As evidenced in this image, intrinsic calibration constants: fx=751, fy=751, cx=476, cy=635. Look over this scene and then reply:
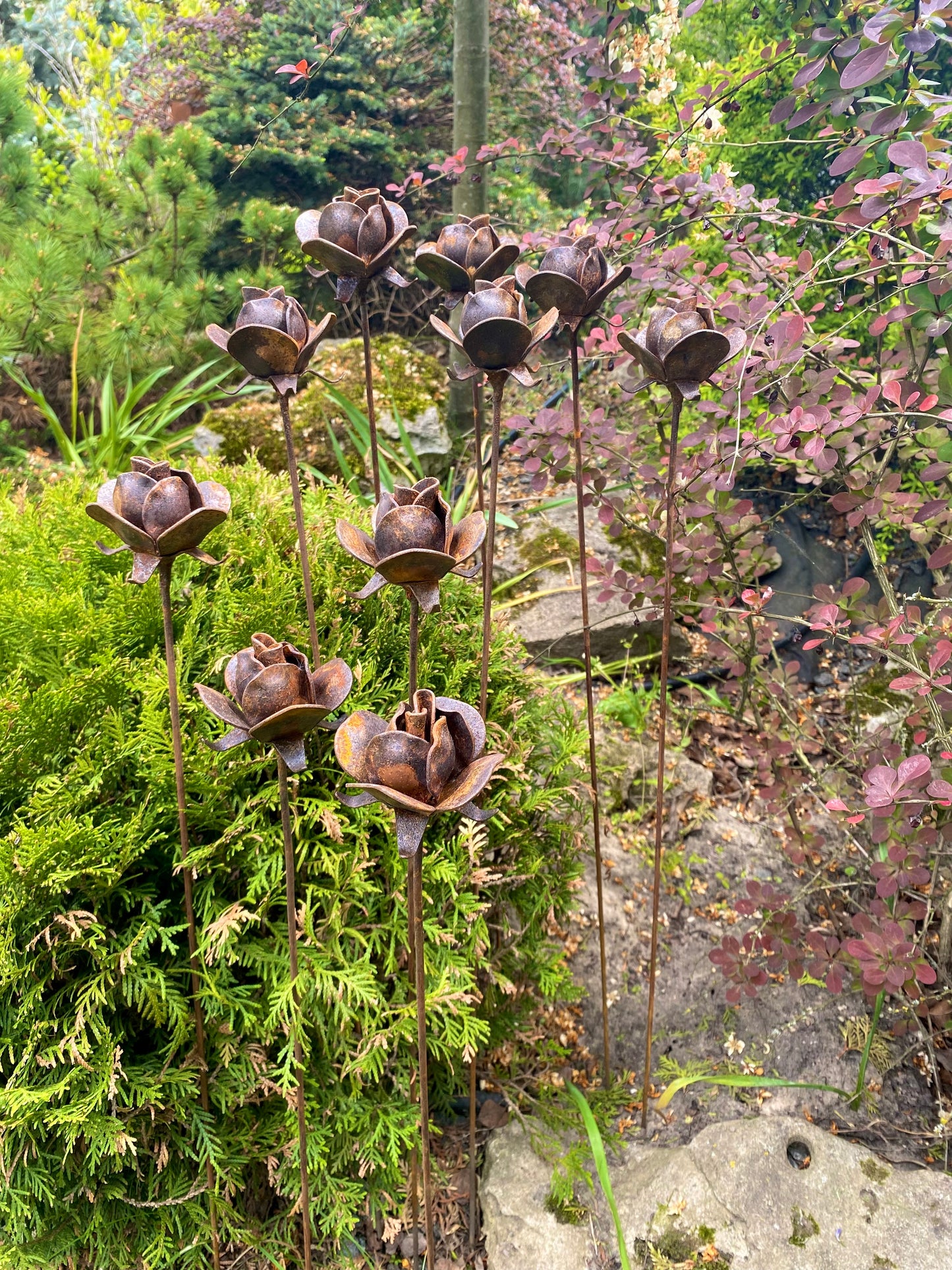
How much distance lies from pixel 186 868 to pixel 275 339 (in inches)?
33.6

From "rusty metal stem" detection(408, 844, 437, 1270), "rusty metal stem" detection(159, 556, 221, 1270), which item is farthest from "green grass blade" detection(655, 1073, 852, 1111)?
"rusty metal stem" detection(159, 556, 221, 1270)

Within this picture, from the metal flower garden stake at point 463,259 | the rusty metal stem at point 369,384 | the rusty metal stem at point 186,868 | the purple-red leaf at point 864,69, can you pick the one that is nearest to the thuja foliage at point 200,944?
the rusty metal stem at point 186,868

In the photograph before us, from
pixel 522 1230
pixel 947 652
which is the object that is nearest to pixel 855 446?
pixel 947 652

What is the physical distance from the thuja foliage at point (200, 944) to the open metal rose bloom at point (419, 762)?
630 millimetres

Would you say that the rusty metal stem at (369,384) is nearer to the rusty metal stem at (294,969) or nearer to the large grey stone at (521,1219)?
the rusty metal stem at (294,969)

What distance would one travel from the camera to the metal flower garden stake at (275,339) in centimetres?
111

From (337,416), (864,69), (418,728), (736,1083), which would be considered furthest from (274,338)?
(337,416)

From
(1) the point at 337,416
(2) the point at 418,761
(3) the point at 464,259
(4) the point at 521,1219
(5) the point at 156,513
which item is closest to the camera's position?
(2) the point at 418,761

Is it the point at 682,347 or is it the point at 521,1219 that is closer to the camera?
the point at 682,347

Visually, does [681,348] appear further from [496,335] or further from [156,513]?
[156,513]

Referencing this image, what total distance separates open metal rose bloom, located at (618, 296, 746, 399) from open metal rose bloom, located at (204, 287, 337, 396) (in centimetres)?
50

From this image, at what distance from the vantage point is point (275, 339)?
111 cm

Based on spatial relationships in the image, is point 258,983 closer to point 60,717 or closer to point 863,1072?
point 60,717

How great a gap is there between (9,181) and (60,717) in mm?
4749
